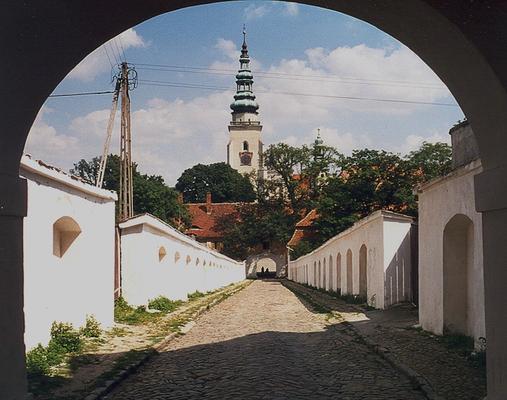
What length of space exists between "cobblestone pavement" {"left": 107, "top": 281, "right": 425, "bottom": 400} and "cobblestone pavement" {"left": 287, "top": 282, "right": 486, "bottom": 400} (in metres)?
0.28

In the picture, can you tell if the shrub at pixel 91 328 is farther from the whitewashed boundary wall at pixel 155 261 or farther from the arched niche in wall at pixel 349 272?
the arched niche in wall at pixel 349 272

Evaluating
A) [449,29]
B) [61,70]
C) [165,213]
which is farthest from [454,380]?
[165,213]

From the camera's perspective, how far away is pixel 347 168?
3938 centimetres

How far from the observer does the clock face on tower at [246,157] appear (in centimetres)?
8475

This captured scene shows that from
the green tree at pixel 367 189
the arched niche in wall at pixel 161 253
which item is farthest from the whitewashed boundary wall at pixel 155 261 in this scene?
the green tree at pixel 367 189

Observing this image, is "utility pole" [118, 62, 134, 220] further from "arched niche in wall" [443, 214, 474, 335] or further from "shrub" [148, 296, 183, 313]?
"arched niche in wall" [443, 214, 474, 335]

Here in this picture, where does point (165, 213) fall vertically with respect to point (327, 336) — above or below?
above

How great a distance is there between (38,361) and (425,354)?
4.89m

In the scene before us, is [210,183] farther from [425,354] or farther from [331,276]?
[425,354]

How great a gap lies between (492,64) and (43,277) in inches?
256

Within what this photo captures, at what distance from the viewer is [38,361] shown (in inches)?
292

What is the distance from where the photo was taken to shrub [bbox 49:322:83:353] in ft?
28.2

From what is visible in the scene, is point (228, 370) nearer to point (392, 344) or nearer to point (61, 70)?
point (392, 344)

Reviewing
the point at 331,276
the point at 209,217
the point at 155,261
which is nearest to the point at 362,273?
the point at 155,261
